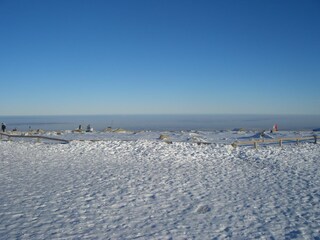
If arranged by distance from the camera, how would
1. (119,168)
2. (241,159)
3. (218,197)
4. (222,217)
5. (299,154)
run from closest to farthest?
(222,217)
(218,197)
(119,168)
(241,159)
(299,154)

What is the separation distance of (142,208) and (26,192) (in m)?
4.38

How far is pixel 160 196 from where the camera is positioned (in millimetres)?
9109

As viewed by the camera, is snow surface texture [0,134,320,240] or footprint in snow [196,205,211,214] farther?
footprint in snow [196,205,211,214]

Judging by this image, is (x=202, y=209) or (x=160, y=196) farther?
(x=160, y=196)

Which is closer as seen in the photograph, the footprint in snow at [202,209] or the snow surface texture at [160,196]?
the snow surface texture at [160,196]

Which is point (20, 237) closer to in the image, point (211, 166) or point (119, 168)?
point (119, 168)

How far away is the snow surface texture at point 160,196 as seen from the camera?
21.8 feet

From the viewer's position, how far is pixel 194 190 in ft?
32.0

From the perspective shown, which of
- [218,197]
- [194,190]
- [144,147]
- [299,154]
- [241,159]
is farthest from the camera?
[144,147]

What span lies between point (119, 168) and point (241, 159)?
7203mm

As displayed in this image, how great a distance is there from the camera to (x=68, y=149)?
18.8m

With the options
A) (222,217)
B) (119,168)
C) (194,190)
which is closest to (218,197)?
(194,190)

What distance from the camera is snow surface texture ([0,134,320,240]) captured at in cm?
663

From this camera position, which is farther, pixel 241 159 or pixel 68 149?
pixel 68 149
